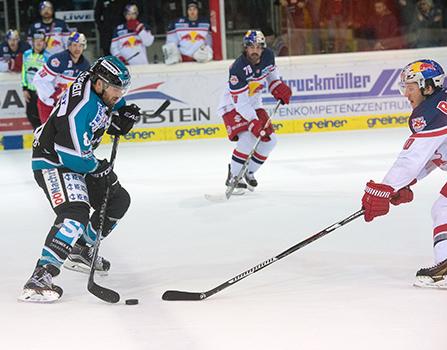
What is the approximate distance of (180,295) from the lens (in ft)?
12.5

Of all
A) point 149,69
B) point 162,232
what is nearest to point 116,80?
point 162,232

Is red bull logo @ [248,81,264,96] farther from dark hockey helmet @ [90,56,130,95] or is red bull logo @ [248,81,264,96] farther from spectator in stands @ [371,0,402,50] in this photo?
spectator in stands @ [371,0,402,50]

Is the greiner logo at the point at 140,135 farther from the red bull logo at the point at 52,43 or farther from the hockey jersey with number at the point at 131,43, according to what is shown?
the red bull logo at the point at 52,43

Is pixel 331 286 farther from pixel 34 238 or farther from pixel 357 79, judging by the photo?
pixel 357 79

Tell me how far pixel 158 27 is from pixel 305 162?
131 inches

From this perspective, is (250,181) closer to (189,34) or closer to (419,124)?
(419,124)

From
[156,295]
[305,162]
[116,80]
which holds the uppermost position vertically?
[116,80]

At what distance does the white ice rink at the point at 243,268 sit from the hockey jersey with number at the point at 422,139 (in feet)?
1.54

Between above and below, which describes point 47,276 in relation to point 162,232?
above

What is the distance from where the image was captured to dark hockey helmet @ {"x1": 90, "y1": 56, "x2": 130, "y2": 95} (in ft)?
12.6

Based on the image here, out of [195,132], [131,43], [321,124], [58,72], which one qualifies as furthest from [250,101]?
[131,43]

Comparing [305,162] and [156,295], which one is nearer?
[156,295]

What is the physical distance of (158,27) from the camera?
10.6 meters

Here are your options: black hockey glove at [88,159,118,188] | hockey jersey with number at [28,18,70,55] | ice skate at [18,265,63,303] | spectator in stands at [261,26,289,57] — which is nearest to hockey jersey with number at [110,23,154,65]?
hockey jersey with number at [28,18,70,55]
